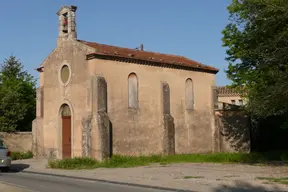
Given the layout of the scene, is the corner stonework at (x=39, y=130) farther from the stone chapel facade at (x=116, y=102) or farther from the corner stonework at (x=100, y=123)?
the corner stonework at (x=100, y=123)

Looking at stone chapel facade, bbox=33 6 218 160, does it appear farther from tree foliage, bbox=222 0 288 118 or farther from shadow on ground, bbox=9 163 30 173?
tree foliage, bbox=222 0 288 118

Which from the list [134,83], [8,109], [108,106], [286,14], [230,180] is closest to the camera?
[230,180]

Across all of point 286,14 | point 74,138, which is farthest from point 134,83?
point 286,14

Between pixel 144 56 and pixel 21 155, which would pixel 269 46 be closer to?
pixel 144 56

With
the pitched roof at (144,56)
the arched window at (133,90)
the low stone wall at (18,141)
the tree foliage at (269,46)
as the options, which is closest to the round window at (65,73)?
Result: the pitched roof at (144,56)

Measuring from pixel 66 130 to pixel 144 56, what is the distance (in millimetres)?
7116

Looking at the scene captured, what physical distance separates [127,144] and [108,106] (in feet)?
8.98

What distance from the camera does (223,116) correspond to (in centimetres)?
2962

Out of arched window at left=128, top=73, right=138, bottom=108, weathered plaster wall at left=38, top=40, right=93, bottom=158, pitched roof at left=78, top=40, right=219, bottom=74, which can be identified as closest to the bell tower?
weathered plaster wall at left=38, top=40, right=93, bottom=158

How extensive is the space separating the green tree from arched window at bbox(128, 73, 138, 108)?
1217 cm

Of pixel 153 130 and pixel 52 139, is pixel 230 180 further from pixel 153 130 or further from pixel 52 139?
pixel 52 139

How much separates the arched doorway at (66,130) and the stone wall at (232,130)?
36.6 feet

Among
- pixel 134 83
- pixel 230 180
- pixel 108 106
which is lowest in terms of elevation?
pixel 230 180

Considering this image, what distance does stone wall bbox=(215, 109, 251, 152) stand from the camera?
29453mm
